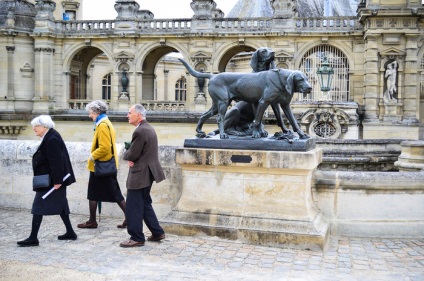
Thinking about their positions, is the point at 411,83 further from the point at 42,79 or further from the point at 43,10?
the point at 43,10

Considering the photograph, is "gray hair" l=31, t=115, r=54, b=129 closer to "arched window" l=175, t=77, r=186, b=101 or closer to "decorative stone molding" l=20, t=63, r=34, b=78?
"decorative stone molding" l=20, t=63, r=34, b=78

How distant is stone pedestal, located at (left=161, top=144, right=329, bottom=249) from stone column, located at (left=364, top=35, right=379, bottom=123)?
19.0 meters

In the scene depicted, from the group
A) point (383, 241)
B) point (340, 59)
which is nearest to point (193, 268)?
point (383, 241)

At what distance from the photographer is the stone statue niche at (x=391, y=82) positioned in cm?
2475

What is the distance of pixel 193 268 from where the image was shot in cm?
573

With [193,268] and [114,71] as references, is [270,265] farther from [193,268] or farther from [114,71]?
[114,71]

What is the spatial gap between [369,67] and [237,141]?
65.6 feet

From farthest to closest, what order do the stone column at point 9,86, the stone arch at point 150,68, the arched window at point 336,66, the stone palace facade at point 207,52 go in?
the stone arch at point 150,68, the stone column at point 9,86, the arched window at point 336,66, the stone palace facade at point 207,52

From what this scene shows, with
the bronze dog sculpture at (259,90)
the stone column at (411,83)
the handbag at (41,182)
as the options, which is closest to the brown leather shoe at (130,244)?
the handbag at (41,182)

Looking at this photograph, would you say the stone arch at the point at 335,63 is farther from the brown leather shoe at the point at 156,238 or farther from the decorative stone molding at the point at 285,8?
the brown leather shoe at the point at 156,238

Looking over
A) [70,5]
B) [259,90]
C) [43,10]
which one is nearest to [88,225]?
[259,90]

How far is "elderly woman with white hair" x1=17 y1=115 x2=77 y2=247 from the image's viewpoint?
257 inches

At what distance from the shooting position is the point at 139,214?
6.58m

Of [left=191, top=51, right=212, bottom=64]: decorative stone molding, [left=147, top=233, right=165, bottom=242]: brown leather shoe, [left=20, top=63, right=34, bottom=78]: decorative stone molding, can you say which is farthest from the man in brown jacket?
[left=20, top=63, right=34, bottom=78]: decorative stone molding
